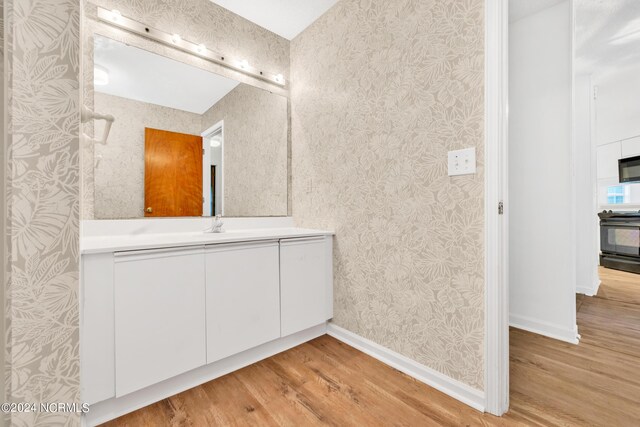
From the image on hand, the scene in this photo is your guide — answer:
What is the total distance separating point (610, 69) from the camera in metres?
3.15

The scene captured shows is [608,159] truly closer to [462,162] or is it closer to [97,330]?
[462,162]

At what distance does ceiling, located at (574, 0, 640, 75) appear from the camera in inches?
87.4

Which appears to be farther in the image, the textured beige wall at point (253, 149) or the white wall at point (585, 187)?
the white wall at point (585, 187)

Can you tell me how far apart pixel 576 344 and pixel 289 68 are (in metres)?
3.17


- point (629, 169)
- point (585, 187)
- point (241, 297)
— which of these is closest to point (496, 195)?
point (241, 297)

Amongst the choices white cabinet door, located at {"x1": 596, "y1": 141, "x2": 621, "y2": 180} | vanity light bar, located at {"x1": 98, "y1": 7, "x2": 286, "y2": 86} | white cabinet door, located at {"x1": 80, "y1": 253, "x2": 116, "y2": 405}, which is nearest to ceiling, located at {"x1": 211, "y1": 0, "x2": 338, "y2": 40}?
vanity light bar, located at {"x1": 98, "y1": 7, "x2": 286, "y2": 86}

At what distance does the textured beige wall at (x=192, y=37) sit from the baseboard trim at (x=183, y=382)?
3.30 feet

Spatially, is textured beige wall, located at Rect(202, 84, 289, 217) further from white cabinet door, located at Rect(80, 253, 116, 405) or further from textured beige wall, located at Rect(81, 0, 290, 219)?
white cabinet door, located at Rect(80, 253, 116, 405)

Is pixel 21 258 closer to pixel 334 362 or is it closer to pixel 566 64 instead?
pixel 334 362

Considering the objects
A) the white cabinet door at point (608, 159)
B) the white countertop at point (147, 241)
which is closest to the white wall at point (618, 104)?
the white cabinet door at point (608, 159)

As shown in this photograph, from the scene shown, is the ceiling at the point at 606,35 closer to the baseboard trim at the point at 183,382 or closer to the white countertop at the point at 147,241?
the white countertop at the point at 147,241

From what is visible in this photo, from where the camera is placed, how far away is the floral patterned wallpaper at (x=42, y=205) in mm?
469

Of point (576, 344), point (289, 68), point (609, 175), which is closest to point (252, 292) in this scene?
point (289, 68)

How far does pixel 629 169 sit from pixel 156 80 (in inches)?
270
